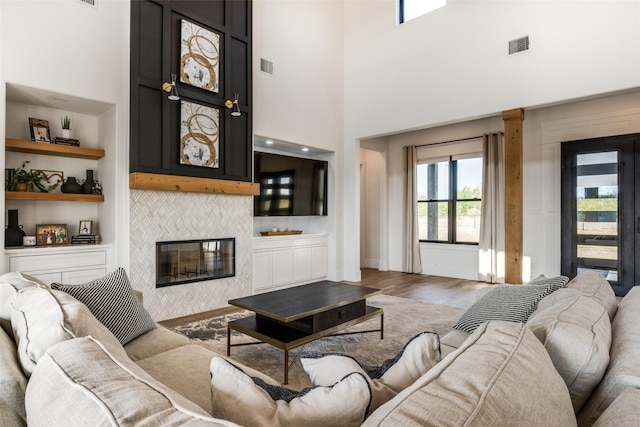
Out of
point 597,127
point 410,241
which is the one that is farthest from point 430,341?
point 410,241

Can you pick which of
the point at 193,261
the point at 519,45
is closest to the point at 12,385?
the point at 193,261

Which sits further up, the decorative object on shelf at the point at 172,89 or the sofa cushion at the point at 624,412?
the decorative object on shelf at the point at 172,89

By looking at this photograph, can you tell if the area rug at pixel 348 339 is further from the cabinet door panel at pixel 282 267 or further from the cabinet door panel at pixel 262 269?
the cabinet door panel at pixel 282 267

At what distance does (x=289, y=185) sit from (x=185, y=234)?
79.0 inches

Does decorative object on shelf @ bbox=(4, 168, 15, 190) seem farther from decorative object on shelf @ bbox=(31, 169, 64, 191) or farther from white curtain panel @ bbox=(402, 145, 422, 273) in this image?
white curtain panel @ bbox=(402, 145, 422, 273)

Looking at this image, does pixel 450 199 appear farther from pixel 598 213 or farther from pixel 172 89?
pixel 172 89

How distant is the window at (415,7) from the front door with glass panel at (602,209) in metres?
3.01

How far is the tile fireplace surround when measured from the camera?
12.8ft

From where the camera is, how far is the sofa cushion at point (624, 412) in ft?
2.33

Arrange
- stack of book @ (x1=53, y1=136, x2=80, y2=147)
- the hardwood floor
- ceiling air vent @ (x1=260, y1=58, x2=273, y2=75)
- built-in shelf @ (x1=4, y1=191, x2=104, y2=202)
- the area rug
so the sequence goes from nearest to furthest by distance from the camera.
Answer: the area rug → built-in shelf @ (x1=4, y1=191, x2=104, y2=202) → stack of book @ (x1=53, y1=136, x2=80, y2=147) → the hardwood floor → ceiling air vent @ (x1=260, y1=58, x2=273, y2=75)

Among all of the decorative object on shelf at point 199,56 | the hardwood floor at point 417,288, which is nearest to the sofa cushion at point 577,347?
the hardwood floor at point 417,288

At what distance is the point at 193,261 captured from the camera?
14.3ft

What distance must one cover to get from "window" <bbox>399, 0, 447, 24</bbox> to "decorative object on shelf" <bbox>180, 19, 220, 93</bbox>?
3319 mm

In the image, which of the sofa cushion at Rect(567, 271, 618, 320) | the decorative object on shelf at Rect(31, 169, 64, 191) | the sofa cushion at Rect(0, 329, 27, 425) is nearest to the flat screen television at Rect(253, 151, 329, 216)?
the decorative object on shelf at Rect(31, 169, 64, 191)
